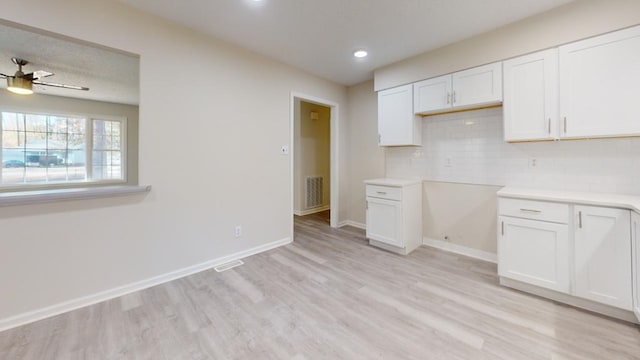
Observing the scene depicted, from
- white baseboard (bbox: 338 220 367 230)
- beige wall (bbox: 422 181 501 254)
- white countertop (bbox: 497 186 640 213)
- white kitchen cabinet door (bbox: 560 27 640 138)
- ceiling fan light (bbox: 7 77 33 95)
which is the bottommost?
white baseboard (bbox: 338 220 367 230)

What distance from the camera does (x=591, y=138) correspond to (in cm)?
214

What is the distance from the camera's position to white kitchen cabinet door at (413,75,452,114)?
286 centimetres

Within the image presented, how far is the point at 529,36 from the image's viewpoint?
2.29 metres

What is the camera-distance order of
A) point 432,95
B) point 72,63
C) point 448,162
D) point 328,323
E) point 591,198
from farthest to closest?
point 72,63
point 448,162
point 432,95
point 591,198
point 328,323

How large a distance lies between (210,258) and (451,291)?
2.52 meters

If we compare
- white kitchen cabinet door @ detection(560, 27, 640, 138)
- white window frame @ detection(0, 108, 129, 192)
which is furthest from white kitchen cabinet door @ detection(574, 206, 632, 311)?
white window frame @ detection(0, 108, 129, 192)

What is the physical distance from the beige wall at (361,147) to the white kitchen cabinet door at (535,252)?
77.3 inches

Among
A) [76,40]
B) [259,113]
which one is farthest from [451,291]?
[76,40]

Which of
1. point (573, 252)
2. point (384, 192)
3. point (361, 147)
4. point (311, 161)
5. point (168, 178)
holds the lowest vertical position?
point (573, 252)

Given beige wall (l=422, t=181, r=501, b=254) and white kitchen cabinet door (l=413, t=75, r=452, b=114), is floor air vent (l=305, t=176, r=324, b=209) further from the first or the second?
white kitchen cabinet door (l=413, t=75, r=452, b=114)

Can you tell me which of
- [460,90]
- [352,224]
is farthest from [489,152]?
[352,224]

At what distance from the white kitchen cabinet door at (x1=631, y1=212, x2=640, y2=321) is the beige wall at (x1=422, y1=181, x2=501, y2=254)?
1.13 meters

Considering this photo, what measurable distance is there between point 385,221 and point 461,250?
3.33ft

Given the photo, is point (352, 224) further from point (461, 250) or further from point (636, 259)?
point (636, 259)
